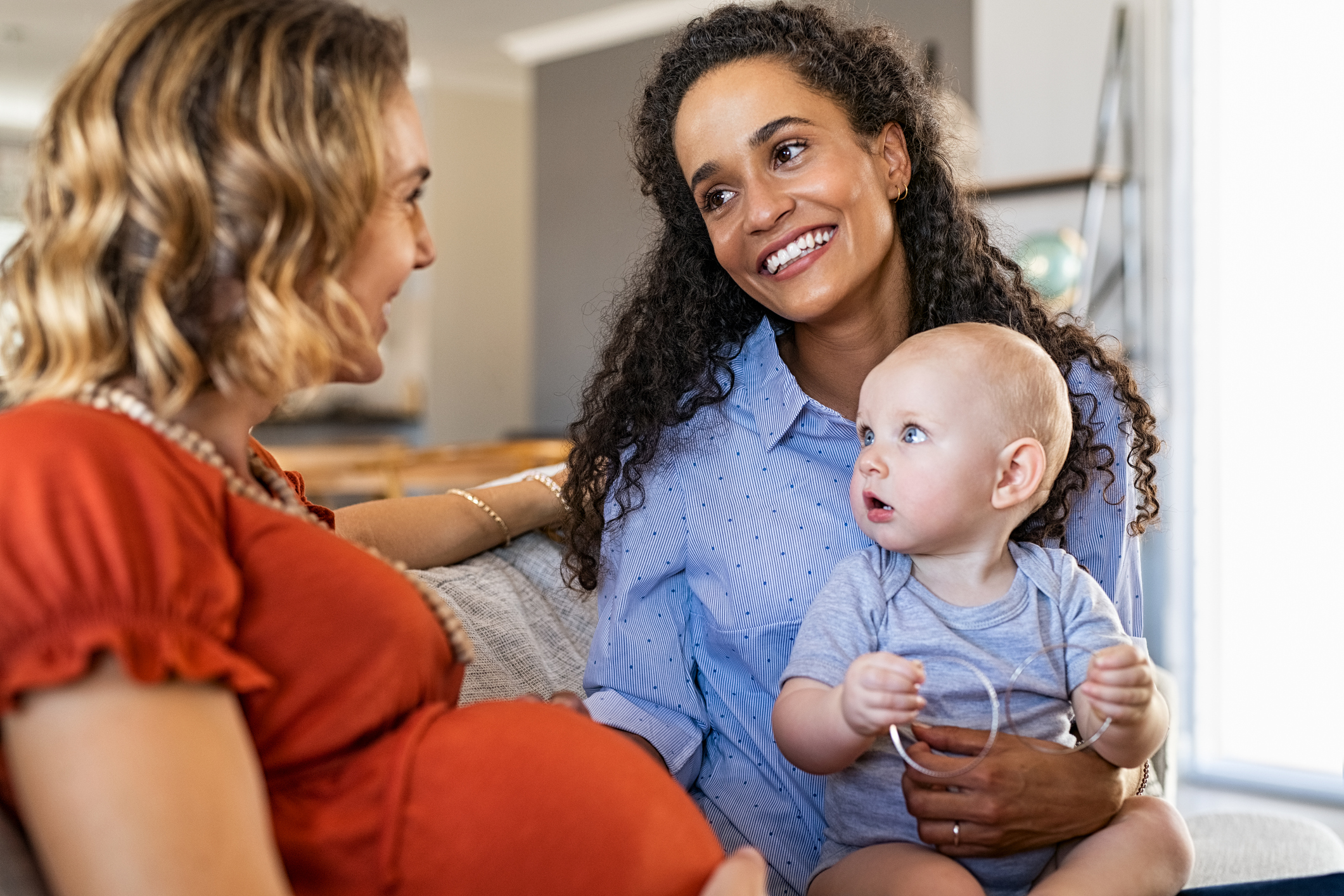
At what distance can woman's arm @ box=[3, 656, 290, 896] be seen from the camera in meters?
0.71

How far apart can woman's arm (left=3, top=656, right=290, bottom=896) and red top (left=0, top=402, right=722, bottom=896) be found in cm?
4

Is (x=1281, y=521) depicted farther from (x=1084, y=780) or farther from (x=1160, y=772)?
(x=1084, y=780)

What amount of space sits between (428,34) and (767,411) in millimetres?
6416

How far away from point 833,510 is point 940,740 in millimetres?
365

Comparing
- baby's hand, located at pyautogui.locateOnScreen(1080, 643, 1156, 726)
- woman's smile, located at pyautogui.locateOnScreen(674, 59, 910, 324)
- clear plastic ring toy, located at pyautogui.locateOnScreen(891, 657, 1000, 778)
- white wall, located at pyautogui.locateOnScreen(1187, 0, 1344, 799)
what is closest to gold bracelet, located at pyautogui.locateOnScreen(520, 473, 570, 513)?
woman's smile, located at pyautogui.locateOnScreen(674, 59, 910, 324)

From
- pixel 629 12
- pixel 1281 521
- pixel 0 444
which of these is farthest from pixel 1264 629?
pixel 629 12

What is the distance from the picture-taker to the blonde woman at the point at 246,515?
0.75 m

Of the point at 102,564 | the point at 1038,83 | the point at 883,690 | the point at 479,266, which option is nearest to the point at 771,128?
the point at 883,690

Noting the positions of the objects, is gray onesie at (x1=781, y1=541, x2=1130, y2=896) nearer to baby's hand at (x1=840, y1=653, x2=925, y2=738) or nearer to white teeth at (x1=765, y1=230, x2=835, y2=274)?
baby's hand at (x1=840, y1=653, x2=925, y2=738)

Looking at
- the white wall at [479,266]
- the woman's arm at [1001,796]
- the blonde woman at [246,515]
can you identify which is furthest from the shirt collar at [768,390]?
the white wall at [479,266]

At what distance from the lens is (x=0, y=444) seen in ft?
2.48

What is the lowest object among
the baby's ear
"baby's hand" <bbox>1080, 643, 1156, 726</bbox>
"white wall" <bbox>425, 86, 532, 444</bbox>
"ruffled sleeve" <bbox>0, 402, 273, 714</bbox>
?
"white wall" <bbox>425, 86, 532, 444</bbox>

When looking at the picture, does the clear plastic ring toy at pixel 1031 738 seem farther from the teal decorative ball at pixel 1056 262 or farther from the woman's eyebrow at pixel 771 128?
the teal decorative ball at pixel 1056 262

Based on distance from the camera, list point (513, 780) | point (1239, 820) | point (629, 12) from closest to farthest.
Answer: point (513, 780) → point (1239, 820) → point (629, 12)
